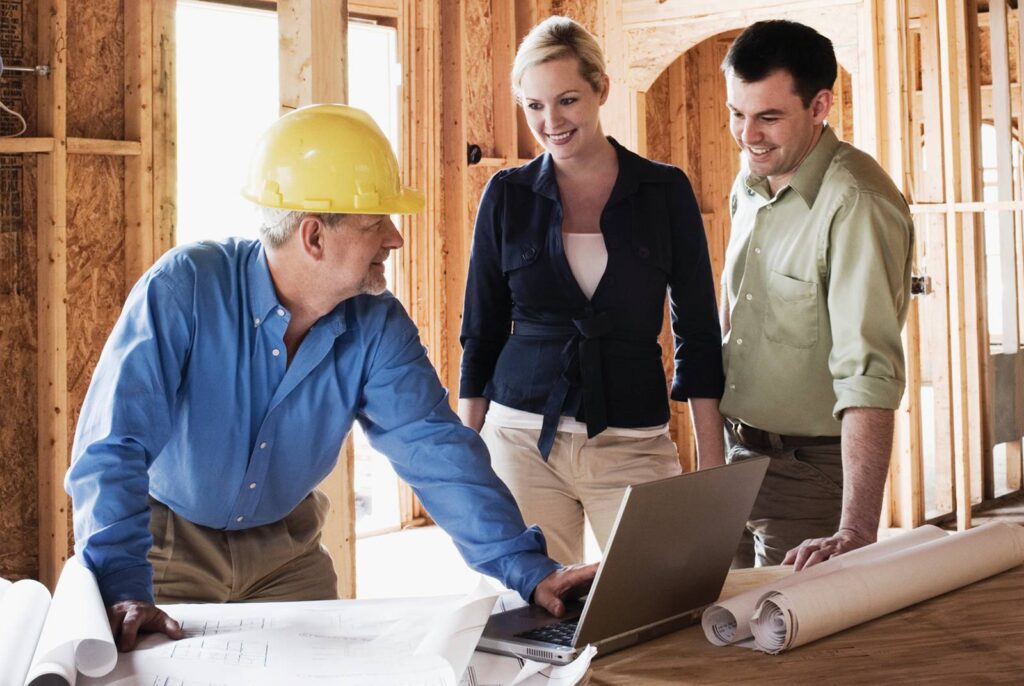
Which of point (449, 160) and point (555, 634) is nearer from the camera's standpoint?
point (555, 634)

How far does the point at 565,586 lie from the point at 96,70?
3783 millimetres

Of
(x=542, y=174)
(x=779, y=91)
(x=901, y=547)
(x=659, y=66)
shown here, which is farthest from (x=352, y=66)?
(x=901, y=547)

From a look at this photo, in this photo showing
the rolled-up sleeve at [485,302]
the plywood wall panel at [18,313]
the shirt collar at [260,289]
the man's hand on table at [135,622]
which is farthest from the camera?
the plywood wall panel at [18,313]

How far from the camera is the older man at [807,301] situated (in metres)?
2.19

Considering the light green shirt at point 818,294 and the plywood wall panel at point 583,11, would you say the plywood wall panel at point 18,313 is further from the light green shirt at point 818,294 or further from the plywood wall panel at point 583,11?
the light green shirt at point 818,294

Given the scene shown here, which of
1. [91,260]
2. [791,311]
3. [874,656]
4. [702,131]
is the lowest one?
[874,656]

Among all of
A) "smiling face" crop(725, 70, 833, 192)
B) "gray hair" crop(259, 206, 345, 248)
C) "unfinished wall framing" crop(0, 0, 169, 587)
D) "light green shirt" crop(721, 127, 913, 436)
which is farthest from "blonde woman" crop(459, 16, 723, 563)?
"unfinished wall framing" crop(0, 0, 169, 587)

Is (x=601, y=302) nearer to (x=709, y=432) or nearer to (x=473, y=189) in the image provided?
(x=709, y=432)

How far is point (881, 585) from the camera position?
5.43 feet

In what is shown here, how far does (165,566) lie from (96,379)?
16.4 inches

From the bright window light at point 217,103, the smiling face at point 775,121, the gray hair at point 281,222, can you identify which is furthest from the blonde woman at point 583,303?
the bright window light at point 217,103

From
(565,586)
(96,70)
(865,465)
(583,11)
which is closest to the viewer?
(565,586)

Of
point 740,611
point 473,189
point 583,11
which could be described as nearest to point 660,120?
point 583,11

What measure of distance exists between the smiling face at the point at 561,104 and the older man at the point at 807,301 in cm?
32
